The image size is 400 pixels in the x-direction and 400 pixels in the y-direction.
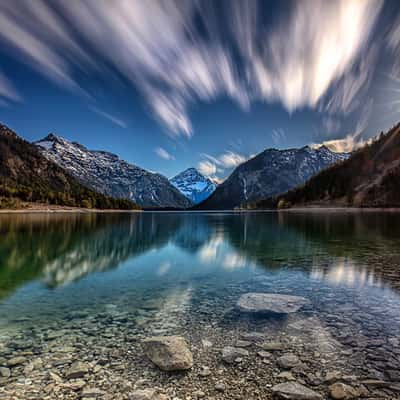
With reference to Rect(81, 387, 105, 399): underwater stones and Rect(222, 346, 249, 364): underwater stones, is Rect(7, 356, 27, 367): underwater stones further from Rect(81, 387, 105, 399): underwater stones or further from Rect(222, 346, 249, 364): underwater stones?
Rect(222, 346, 249, 364): underwater stones

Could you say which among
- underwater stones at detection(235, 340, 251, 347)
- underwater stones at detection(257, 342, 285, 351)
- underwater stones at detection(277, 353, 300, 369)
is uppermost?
underwater stones at detection(277, 353, 300, 369)

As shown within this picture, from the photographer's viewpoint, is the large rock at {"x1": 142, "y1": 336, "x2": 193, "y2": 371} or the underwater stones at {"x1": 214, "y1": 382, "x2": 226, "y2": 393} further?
the large rock at {"x1": 142, "y1": 336, "x2": 193, "y2": 371}

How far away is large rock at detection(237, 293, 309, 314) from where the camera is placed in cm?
1266

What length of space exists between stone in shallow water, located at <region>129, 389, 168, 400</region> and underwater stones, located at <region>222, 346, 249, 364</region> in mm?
2405

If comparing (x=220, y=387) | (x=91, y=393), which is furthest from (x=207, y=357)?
(x=91, y=393)

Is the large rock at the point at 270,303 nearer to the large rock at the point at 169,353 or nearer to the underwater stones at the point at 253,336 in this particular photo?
the underwater stones at the point at 253,336

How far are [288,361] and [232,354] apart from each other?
66.8 inches

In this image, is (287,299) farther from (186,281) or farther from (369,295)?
(186,281)

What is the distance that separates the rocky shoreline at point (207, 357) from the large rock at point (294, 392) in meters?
0.02

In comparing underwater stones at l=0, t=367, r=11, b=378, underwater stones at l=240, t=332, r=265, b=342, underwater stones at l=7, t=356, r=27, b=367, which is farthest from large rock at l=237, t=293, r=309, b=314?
underwater stones at l=0, t=367, r=11, b=378

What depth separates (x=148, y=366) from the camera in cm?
806

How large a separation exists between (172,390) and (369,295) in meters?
12.4

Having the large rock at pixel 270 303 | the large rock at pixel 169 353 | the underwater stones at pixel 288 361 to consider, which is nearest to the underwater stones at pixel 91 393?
the large rock at pixel 169 353

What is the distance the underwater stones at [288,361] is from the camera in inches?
314
